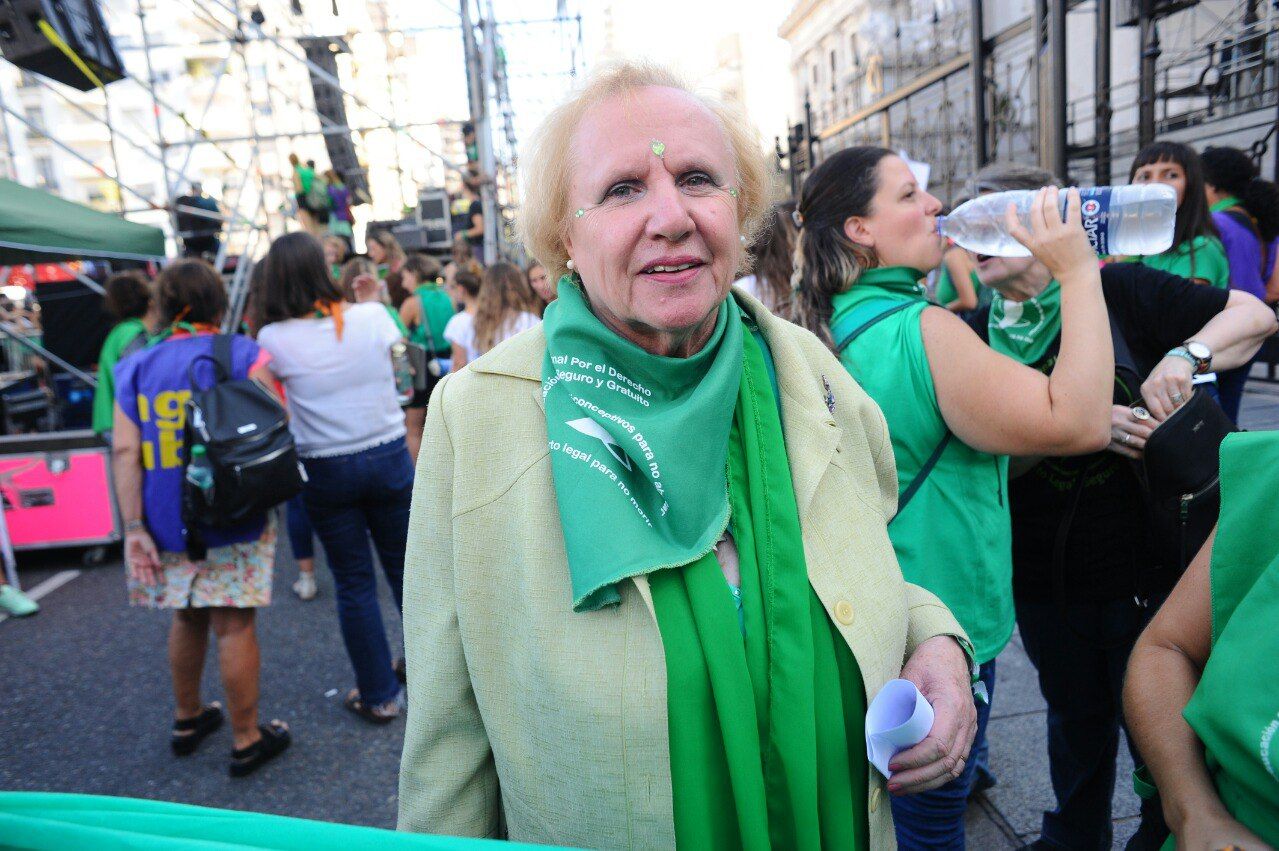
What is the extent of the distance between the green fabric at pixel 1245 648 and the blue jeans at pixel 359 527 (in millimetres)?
3110

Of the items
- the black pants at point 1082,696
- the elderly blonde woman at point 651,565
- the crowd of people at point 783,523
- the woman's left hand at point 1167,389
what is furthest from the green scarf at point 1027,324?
the elderly blonde woman at point 651,565

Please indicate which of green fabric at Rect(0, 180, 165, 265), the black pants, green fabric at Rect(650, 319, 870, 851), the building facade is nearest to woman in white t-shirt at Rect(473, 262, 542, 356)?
green fabric at Rect(0, 180, 165, 265)

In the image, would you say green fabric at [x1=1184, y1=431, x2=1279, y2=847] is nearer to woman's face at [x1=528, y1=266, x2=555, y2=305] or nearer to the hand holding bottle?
the hand holding bottle

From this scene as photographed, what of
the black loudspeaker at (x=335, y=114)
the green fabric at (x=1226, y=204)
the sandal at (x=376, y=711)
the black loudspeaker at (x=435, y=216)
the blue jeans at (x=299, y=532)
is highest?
the black loudspeaker at (x=335, y=114)

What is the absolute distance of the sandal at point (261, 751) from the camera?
336cm

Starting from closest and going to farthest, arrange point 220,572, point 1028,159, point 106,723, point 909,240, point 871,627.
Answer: point 871,627 → point 909,240 → point 220,572 → point 106,723 → point 1028,159

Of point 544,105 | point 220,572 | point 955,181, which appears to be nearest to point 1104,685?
point 544,105

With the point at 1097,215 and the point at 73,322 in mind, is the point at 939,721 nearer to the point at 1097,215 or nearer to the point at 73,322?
the point at 1097,215

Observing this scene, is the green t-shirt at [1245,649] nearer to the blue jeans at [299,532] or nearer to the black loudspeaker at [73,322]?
the blue jeans at [299,532]

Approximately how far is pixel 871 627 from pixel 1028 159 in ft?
47.9

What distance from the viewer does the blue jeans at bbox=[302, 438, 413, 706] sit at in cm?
365

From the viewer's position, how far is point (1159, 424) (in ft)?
6.23

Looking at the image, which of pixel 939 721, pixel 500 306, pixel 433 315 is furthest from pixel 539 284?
pixel 939 721

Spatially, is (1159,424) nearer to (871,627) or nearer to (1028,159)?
(871,627)
